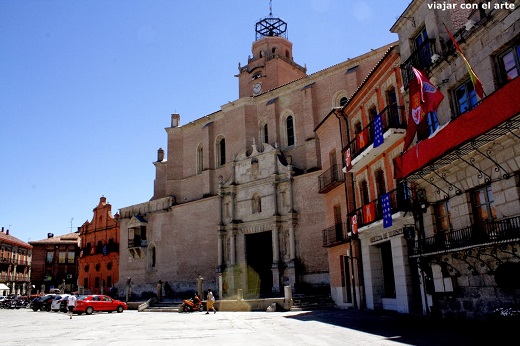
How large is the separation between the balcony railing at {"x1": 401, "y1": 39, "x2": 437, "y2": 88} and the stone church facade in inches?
633

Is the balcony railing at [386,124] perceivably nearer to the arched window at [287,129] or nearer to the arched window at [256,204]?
the arched window at [256,204]

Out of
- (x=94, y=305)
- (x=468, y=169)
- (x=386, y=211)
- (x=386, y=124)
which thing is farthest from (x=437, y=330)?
(x=94, y=305)

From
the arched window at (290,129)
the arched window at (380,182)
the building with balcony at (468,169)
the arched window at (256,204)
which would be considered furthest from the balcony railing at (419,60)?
the arched window at (290,129)

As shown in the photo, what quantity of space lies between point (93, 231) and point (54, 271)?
19120mm

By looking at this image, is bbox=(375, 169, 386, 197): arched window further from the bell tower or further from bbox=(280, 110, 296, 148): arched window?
the bell tower

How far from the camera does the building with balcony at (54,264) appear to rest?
69.1 m

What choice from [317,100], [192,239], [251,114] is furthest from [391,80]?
[192,239]

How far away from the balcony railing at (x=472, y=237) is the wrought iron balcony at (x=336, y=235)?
25.8 ft

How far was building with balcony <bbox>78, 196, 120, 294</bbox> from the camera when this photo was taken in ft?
170

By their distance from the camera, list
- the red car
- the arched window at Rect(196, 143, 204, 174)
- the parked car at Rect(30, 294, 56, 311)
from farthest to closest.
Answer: the arched window at Rect(196, 143, 204, 174), the parked car at Rect(30, 294, 56, 311), the red car

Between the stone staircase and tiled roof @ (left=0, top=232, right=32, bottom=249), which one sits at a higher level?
tiled roof @ (left=0, top=232, right=32, bottom=249)

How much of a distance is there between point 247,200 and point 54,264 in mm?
47870

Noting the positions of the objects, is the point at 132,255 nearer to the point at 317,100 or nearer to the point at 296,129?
the point at 296,129

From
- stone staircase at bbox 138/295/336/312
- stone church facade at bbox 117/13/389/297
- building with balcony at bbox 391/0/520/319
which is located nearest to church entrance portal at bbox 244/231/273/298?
stone church facade at bbox 117/13/389/297
